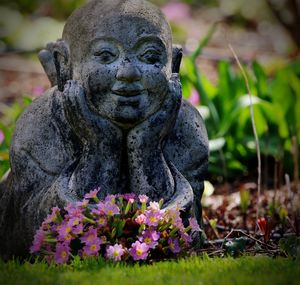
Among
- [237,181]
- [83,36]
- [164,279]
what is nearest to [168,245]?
[164,279]

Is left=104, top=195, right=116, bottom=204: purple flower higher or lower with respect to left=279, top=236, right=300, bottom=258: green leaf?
higher

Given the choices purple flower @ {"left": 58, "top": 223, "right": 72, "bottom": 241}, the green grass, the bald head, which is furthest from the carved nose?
the green grass

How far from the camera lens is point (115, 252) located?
4.18 metres

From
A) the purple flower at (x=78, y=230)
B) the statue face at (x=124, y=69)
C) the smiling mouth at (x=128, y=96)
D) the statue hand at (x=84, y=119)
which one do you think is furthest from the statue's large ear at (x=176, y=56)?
the purple flower at (x=78, y=230)

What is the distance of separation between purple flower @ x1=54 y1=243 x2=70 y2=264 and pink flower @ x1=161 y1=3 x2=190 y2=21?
26.0 feet

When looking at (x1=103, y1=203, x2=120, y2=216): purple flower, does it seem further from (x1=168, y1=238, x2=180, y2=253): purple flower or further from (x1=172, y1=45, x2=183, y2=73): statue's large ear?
(x1=172, y1=45, x2=183, y2=73): statue's large ear

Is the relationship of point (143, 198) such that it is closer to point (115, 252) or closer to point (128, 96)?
point (115, 252)

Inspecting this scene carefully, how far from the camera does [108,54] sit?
14.8 feet

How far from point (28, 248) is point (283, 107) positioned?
135 inches

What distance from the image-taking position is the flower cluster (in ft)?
13.9

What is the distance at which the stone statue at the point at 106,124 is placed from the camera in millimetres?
4504

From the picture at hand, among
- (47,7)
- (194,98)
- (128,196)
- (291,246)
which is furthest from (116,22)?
(47,7)

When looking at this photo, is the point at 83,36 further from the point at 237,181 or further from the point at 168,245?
the point at 237,181

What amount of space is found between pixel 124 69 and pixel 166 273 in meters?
1.09
